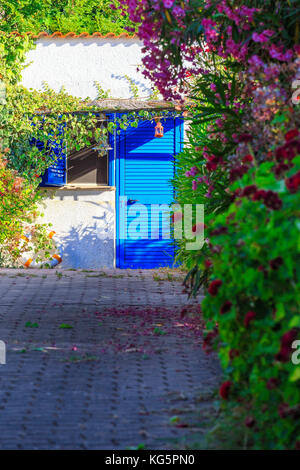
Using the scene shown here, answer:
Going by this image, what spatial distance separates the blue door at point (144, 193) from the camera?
1395 cm

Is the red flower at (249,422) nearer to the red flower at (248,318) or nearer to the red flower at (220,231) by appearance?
the red flower at (248,318)

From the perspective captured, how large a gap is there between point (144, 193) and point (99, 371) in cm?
876

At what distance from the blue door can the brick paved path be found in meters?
4.72

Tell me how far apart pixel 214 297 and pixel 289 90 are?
2.28 m

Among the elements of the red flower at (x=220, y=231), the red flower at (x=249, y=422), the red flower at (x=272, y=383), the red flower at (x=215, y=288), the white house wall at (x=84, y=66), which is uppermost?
the white house wall at (x=84, y=66)

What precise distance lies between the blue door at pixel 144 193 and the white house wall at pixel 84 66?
928mm

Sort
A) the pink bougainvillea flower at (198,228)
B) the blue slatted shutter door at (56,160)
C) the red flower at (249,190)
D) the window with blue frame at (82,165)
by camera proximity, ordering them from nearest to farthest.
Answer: the red flower at (249,190) → the pink bougainvillea flower at (198,228) → the blue slatted shutter door at (56,160) → the window with blue frame at (82,165)

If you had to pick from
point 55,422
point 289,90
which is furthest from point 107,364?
point 289,90

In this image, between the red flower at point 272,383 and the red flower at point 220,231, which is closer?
the red flower at point 272,383

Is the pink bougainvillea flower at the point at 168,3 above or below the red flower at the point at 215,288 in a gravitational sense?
above

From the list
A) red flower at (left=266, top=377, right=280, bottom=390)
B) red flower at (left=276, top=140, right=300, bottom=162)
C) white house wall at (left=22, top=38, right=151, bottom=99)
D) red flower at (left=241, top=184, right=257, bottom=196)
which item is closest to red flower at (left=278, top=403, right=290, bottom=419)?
red flower at (left=266, top=377, right=280, bottom=390)

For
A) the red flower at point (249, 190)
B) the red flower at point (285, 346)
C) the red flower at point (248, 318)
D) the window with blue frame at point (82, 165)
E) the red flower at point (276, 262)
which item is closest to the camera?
the red flower at point (285, 346)

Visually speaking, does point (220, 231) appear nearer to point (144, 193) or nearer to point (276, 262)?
point (276, 262)

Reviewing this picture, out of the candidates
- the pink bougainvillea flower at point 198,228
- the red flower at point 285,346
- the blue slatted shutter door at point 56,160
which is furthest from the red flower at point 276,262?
the blue slatted shutter door at point 56,160
